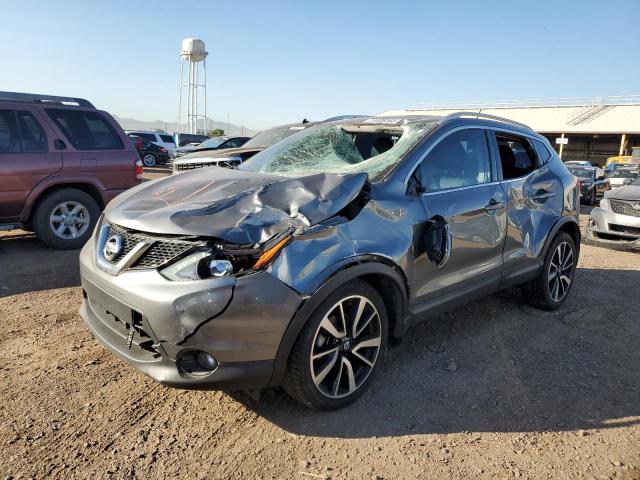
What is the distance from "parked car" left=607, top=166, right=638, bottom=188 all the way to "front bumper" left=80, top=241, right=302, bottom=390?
57.0 feet

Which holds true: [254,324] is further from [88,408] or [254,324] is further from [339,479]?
[88,408]

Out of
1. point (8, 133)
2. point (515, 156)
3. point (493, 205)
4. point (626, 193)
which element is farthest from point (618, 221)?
point (8, 133)

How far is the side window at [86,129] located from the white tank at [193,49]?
1803 inches

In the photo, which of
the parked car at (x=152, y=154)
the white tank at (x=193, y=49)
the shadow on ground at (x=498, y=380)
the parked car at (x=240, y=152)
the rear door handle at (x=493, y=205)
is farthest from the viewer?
the white tank at (x=193, y=49)

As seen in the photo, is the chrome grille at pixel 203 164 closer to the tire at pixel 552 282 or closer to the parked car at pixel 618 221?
the tire at pixel 552 282

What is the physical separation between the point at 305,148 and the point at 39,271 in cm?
351

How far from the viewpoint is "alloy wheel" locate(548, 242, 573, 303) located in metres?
4.74

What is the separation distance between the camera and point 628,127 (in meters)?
35.9

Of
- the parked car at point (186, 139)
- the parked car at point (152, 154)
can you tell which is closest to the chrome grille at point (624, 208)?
the parked car at point (152, 154)

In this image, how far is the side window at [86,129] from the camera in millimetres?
6406

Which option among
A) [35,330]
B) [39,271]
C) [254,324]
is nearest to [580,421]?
[254,324]

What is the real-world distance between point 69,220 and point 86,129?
4.17 ft

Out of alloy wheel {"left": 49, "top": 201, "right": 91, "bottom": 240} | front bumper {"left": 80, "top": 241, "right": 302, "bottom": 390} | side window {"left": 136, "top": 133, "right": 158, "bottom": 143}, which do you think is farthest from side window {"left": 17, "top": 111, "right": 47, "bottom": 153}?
side window {"left": 136, "top": 133, "right": 158, "bottom": 143}

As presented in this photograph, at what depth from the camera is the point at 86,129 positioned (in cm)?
662
